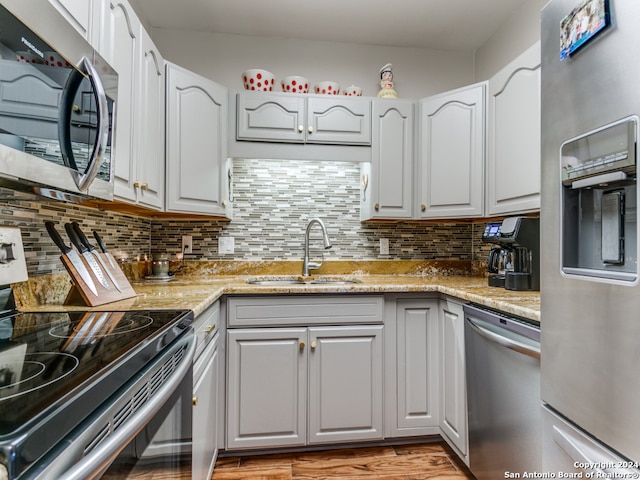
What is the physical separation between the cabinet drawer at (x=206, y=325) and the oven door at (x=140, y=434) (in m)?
0.23

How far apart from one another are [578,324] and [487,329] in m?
0.65

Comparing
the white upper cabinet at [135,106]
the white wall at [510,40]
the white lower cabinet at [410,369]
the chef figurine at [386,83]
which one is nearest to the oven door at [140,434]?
the white upper cabinet at [135,106]

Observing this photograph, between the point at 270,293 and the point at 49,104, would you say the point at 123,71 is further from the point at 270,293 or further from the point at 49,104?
the point at 270,293

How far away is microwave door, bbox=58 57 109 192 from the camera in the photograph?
901 millimetres

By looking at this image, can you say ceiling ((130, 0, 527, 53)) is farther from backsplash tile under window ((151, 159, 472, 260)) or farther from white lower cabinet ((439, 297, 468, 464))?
white lower cabinet ((439, 297, 468, 464))

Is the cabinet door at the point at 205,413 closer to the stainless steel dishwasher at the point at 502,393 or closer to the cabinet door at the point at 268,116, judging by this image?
the stainless steel dishwasher at the point at 502,393

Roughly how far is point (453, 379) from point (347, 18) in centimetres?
224

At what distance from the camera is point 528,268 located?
1625mm

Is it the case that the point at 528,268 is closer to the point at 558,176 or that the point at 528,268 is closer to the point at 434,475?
the point at 558,176

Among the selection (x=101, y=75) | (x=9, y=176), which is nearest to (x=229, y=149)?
(x=101, y=75)

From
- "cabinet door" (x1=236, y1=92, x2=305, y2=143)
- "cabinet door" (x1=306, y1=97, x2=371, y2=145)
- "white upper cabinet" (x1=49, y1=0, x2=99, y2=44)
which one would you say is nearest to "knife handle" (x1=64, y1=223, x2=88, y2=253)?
"white upper cabinet" (x1=49, y1=0, x2=99, y2=44)

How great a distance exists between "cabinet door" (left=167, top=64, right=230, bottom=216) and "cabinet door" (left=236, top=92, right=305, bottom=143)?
0.35ft

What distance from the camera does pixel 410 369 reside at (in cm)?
186

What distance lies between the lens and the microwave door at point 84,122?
0.90 m
